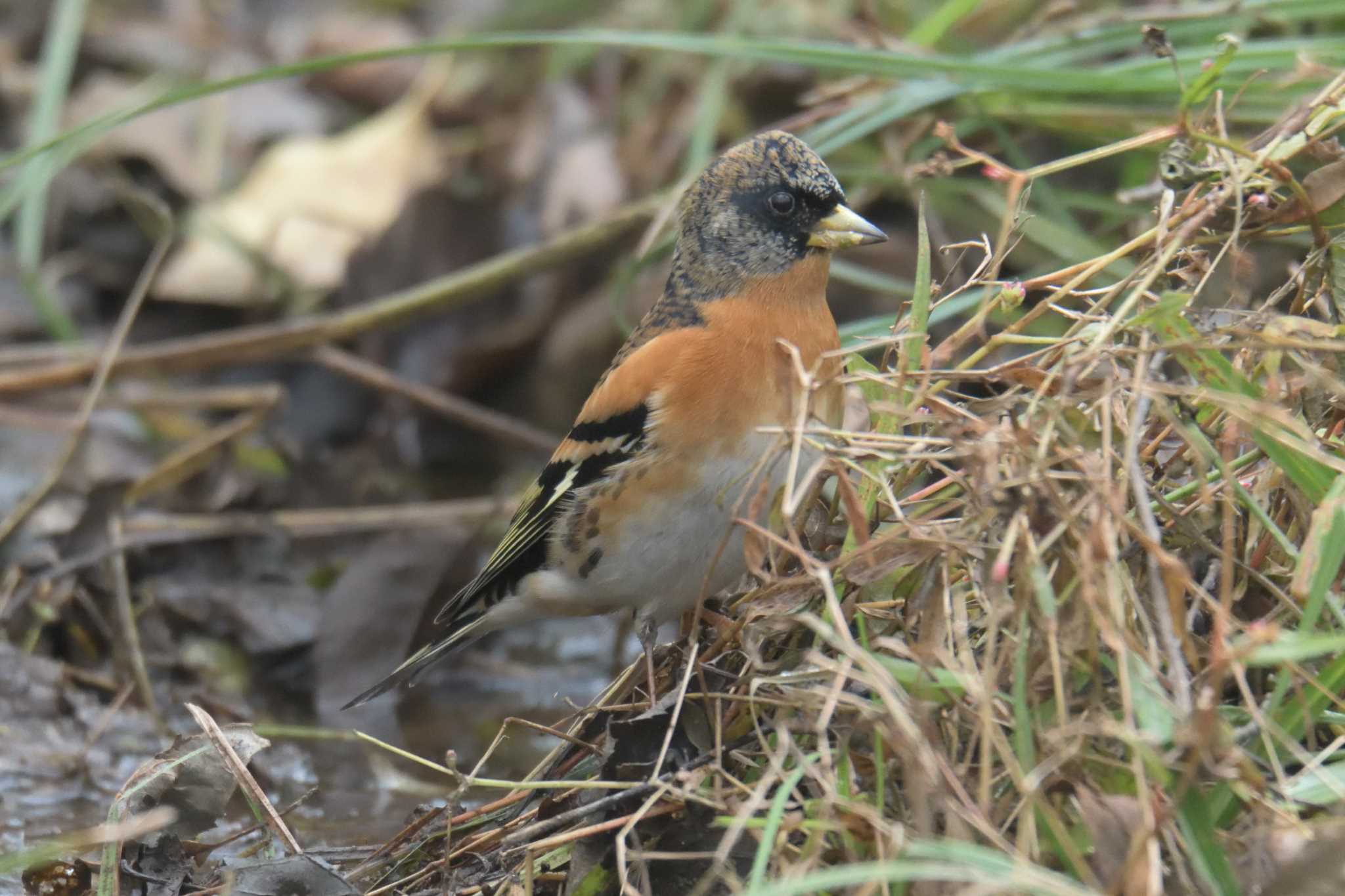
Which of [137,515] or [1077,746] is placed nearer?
[1077,746]

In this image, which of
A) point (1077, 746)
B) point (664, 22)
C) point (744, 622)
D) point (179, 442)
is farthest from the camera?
point (664, 22)

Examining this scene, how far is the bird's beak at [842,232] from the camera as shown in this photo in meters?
3.46

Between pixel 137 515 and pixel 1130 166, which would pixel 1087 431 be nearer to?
pixel 1130 166

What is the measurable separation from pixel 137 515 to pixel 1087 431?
11.5 feet

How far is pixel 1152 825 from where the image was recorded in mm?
1960

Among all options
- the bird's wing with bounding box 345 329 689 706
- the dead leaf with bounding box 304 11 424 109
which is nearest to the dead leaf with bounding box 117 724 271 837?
the bird's wing with bounding box 345 329 689 706

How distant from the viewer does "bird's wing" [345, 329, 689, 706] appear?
11.1 feet

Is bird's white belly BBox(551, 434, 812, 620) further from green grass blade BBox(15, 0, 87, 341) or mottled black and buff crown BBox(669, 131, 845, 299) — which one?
green grass blade BBox(15, 0, 87, 341)

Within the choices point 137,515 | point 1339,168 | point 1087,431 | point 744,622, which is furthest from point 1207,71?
point 137,515

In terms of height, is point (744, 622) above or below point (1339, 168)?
below

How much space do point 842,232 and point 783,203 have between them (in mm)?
162

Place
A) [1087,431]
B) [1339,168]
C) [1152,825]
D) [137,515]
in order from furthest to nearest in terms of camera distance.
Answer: [137,515] < [1339,168] < [1087,431] < [1152,825]

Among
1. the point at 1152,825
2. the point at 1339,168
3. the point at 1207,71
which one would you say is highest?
the point at 1207,71

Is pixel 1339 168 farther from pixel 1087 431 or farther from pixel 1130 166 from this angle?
pixel 1130 166
